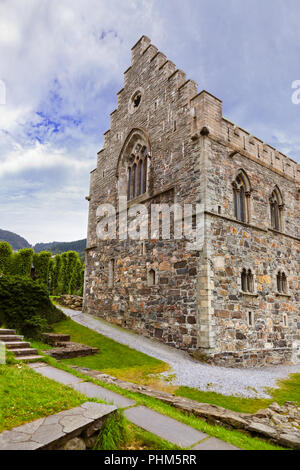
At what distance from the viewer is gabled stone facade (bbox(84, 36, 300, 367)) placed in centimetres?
1109

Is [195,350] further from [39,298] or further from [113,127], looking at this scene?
[113,127]

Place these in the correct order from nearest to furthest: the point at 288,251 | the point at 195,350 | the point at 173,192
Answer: the point at 195,350, the point at 173,192, the point at 288,251

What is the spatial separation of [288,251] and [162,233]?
7132 millimetres

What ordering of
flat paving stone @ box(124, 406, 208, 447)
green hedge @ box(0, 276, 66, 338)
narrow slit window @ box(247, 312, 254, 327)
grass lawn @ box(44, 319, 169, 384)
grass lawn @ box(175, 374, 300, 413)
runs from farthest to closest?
narrow slit window @ box(247, 312, 254, 327) → green hedge @ box(0, 276, 66, 338) → grass lawn @ box(44, 319, 169, 384) → grass lawn @ box(175, 374, 300, 413) → flat paving stone @ box(124, 406, 208, 447)

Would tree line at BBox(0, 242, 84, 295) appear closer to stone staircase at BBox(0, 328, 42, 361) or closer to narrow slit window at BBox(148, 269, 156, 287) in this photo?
narrow slit window at BBox(148, 269, 156, 287)

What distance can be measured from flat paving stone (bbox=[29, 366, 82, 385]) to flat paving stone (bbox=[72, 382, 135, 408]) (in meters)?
0.27

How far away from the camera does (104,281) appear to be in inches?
663

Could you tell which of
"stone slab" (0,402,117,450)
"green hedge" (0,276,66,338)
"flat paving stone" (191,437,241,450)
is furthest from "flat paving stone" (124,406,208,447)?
"green hedge" (0,276,66,338)

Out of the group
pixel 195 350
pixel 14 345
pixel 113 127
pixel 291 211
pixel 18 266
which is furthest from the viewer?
pixel 18 266

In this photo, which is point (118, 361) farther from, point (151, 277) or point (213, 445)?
point (213, 445)

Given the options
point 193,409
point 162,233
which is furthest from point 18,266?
point 193,409

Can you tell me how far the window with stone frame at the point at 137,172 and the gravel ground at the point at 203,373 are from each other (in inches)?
298

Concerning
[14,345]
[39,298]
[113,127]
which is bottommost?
[14,345]

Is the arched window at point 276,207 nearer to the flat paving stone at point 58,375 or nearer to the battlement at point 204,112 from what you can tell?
the battlement at point 204,112
